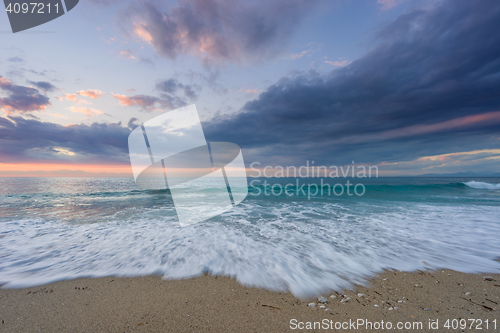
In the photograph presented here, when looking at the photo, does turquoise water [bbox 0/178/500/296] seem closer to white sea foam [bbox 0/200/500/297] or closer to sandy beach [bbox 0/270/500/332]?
white sea foam [bbox 0/200/500/297]

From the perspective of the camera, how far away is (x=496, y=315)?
217 cm

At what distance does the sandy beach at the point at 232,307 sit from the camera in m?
2.03

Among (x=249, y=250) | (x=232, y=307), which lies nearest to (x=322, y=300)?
(x=232, y=307)

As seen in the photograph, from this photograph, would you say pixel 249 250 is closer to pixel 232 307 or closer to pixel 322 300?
pixel 232 307

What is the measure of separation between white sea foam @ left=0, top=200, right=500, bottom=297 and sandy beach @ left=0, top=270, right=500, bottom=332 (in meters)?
0.30

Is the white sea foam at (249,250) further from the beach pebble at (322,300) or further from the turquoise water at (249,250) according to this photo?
the beach pebble at (322,300)

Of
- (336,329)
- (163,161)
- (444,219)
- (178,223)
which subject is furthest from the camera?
(444,219)

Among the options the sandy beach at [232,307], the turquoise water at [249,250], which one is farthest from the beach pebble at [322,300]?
the turquoise water at [249,250]

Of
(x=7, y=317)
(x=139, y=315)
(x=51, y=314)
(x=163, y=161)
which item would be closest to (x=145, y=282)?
(x=139, y=315)

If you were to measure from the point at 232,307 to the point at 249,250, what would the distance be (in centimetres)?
184

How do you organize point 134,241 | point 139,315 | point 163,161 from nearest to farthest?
point 139,315 → point 134,241 → point 163,161

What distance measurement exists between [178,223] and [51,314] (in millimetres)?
4440

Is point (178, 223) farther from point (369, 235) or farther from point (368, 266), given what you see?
point (369, 235)

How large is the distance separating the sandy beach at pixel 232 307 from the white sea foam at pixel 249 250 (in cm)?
30
